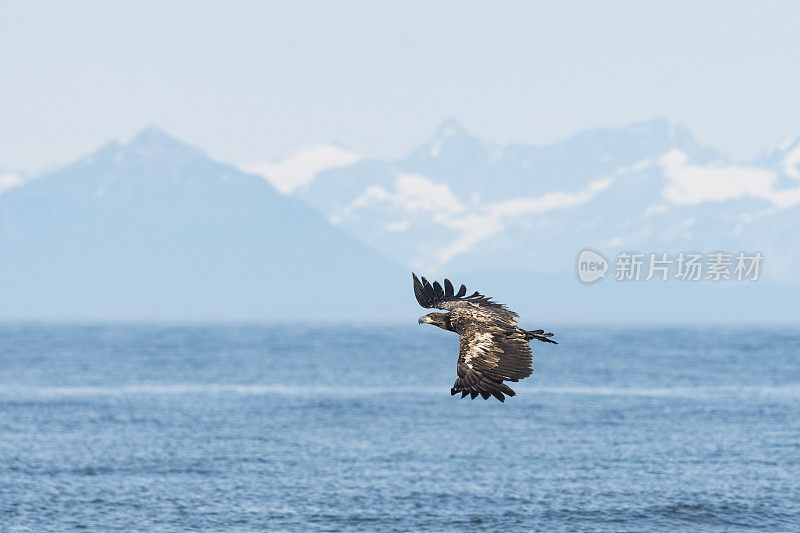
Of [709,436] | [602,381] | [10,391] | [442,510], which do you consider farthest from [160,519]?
[602,381]

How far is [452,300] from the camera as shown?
20453 millimetres

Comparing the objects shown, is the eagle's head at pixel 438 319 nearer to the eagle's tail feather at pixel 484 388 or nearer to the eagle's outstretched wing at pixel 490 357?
the eagle's outstretched wing at pixel 490 357

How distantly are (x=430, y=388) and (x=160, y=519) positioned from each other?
8470cm

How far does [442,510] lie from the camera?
215ft

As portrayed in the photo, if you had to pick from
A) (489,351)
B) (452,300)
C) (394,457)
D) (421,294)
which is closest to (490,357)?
(489,351)

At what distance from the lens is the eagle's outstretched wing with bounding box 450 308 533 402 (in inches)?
711

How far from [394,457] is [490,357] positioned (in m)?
67.1

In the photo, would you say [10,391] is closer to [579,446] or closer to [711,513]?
[579,446]

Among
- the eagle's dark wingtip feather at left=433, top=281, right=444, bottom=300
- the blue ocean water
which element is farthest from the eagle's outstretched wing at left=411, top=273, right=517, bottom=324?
the blue ocean water

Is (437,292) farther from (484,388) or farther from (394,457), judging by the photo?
(394,457)

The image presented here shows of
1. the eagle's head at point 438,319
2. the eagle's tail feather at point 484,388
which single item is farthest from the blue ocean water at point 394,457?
the eagle's tail feather at point 484,388

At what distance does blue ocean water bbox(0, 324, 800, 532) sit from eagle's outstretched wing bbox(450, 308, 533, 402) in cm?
4394

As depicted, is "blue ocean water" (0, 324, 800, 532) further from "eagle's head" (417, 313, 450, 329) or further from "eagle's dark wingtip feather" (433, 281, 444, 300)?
"eagle's head" (417, 313, 450, 329)

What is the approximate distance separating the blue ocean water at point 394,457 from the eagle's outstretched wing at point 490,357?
4394cm
